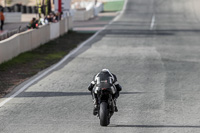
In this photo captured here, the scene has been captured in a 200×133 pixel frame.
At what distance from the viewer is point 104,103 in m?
11.1

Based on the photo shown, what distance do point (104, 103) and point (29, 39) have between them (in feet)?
58.2

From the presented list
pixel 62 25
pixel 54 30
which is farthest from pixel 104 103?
pixel 62 25

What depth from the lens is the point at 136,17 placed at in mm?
65812

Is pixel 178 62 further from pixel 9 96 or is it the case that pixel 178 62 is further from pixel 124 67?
pixel 9 96

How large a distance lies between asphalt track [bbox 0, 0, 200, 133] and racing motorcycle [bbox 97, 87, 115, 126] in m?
0.21

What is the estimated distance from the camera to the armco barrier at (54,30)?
35.7 meters

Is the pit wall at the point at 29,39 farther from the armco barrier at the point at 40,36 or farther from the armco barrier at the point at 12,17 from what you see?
the armco barrier at the point at 12,17

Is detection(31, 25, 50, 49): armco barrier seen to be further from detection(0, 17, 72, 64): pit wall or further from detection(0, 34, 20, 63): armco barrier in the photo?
detection(0, 34, 20, 63): armco barrier

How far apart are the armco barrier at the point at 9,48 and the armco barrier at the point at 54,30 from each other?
32.9 ft

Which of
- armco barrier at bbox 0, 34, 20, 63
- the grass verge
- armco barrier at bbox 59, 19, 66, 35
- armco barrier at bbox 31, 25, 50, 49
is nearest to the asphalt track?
the grass verge

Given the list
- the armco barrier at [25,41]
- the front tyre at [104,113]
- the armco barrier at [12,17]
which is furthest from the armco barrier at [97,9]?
the front tyre at [104,113]

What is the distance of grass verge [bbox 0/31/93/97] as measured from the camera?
18669 mm

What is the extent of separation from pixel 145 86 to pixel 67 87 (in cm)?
249

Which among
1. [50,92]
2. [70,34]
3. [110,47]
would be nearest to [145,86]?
[50,92]
